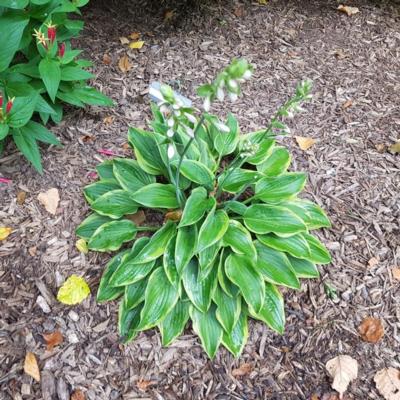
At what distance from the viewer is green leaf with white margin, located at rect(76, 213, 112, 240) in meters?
2.75

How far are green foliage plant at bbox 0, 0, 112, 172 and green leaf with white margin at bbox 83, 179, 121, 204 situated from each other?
33 cm

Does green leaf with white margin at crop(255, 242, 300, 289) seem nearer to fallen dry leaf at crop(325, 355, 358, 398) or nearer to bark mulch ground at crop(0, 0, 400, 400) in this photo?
bark mulch ground at crop(0, 0, 400, 400)

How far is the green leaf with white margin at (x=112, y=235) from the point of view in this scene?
2631mm

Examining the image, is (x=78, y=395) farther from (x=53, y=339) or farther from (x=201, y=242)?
(x=201, y=242)

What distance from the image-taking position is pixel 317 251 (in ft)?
8.73

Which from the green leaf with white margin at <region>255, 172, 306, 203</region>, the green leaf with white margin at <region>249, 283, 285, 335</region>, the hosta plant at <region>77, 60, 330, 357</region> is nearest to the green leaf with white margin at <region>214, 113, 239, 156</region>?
the hosta plant at <region>77, 60, 330, 357</region>

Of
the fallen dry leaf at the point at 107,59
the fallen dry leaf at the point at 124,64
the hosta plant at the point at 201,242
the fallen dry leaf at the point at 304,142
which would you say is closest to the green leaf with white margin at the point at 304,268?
the hosta plant at the point at 201,242

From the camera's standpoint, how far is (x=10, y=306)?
102 inches

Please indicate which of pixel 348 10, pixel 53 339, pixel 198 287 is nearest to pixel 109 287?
pixel 53 339

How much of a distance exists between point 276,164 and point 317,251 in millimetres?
594

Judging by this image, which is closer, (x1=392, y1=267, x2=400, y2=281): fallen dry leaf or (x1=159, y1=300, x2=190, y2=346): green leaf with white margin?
(x1=159, y1=300, x2=190, y2=346): green leaf with white margin

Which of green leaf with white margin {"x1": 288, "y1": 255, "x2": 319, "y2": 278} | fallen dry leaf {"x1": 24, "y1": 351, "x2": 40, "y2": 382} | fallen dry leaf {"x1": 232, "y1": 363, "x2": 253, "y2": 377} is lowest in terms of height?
fallen dry leaf {"x1": 24, "y1": 351, "x2": 40, "y2": 382}

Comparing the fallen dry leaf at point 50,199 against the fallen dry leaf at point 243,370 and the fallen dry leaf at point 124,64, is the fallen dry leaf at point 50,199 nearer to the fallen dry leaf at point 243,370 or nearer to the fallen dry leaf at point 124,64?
the fallen dry leaf at point 124,64

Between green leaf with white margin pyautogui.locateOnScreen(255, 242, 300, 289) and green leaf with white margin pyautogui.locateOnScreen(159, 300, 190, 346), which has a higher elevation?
green leaf with white margin pyautogui.locateOnScreen(255, 242, 300, 289)
